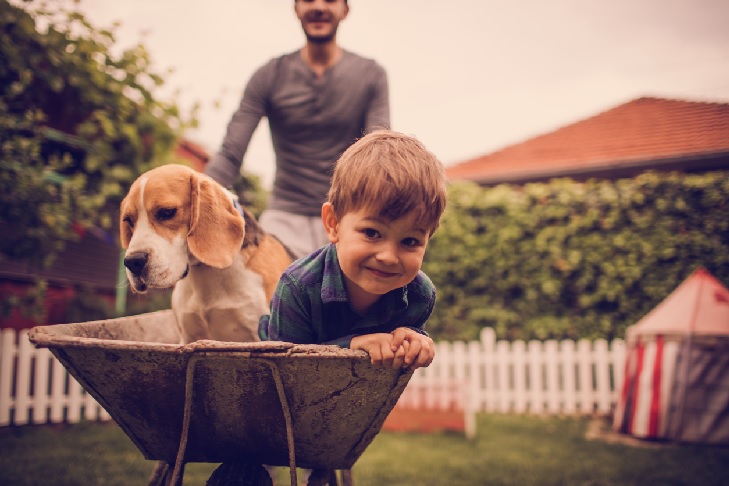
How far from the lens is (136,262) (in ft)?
6.31

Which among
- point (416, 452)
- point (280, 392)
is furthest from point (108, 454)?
point (280, 392)

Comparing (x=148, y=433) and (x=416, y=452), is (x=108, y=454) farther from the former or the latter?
(x=148, y=433)

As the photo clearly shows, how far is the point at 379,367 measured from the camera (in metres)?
1.40

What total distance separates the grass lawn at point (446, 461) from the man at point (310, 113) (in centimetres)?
215

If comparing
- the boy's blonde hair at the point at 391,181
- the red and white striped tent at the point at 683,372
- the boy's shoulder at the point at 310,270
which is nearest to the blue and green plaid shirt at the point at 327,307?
the boy's shoulder at the point at 310,270

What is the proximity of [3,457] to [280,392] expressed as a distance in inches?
171

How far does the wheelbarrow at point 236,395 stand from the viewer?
1364mm

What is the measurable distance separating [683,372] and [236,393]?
5.22 m

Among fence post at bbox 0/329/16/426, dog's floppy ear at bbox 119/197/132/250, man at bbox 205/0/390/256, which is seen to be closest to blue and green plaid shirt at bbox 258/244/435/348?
dog's floppy ear at bbox 119/197/132/250

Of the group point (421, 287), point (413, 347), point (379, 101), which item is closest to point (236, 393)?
point (413, 347)

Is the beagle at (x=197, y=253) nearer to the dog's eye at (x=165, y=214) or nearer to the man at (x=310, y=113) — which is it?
the dog's eye at (x=165, y=214)

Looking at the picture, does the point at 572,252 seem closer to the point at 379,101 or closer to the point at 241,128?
the point at 379,101

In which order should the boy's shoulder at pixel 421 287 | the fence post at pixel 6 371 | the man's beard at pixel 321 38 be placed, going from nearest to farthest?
the boy's shoulder at pixel 421 287, the man's beard at pixel 321 38, the fence post at pixel 6 371

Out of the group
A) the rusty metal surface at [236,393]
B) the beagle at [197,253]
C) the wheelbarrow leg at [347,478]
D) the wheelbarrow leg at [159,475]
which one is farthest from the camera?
the wheelbarrow leg at [347,478]
